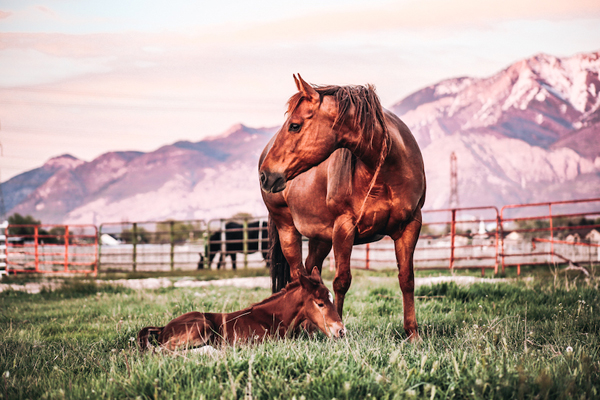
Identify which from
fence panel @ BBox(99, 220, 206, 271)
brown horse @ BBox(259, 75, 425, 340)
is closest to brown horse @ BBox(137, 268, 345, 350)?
brown horse @ BBox(259, 75, 425, 340)

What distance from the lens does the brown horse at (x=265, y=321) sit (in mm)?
4078

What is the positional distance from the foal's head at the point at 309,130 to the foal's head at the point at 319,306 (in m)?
1.29

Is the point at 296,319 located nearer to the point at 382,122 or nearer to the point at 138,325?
the point at 138,325

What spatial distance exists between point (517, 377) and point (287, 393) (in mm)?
1186

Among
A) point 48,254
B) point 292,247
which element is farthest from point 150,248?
point 292,247

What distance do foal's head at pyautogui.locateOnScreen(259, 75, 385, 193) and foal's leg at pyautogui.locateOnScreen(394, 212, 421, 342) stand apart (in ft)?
3.29

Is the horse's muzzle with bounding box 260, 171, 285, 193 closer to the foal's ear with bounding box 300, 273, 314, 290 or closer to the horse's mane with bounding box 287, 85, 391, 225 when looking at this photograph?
the horse's mane with bounding box 287, 85, 391, 225

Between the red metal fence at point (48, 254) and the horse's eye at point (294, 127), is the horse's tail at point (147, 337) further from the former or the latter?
the red metal fence at point (48, 254)

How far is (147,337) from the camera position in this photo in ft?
13.4

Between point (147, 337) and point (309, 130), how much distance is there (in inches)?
87.1

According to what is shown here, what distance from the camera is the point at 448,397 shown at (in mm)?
2434

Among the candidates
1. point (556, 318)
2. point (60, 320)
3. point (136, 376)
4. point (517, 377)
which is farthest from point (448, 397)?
point (60, 320)

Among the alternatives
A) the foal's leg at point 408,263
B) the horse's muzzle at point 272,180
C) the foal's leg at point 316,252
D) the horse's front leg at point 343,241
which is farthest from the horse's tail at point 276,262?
the horse's muzzle at point 272,180

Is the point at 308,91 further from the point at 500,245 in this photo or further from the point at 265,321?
the point at 500,245
